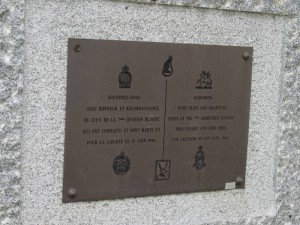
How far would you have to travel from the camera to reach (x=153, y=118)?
2.74m

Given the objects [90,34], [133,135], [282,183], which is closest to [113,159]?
[133,135]

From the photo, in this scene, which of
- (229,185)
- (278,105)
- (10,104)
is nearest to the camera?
(10,104)

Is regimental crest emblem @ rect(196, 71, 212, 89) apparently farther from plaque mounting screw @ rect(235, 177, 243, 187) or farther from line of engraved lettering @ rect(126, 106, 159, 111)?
plaque mounting screw @ rect(235, 177, 243, 187)

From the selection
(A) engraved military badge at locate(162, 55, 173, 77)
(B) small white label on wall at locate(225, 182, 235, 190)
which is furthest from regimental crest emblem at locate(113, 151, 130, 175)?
(B) small white label on wall at locate(225, 182, 235, 190)

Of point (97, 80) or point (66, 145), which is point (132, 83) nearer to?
point (97, 80)

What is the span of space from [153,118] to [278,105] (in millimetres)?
809

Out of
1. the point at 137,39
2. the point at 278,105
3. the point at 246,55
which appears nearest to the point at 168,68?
the point at 137,39

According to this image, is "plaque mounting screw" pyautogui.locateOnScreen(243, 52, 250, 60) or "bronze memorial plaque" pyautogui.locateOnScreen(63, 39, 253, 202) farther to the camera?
"plaque mounting screw" pyautogui.locateOnScreen(243, 52, 250, 60)

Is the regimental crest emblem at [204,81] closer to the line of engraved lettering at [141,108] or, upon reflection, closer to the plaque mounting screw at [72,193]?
the line of engraved lettering at [141,108]

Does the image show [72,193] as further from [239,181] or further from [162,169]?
[239,181]

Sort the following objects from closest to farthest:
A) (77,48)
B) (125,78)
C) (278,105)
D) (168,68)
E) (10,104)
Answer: (10,104)
(77,48)
(125,78)
(168,68)
(278,105)

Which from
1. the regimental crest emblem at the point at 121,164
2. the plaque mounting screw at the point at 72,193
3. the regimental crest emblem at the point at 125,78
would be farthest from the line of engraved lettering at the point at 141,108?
the plaque mounting screw at the point at 72,193

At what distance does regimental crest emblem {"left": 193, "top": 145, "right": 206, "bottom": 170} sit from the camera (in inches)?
114

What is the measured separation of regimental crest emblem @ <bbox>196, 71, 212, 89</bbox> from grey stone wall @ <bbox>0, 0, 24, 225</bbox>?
0.94 meters
